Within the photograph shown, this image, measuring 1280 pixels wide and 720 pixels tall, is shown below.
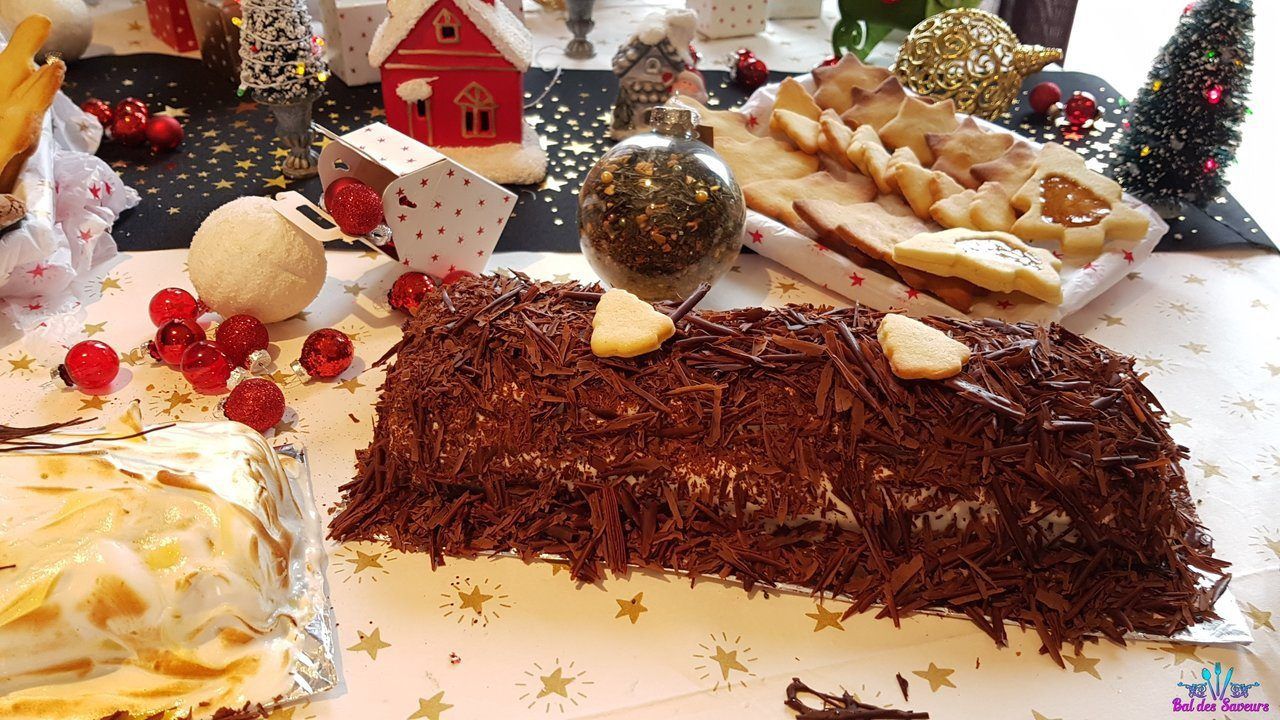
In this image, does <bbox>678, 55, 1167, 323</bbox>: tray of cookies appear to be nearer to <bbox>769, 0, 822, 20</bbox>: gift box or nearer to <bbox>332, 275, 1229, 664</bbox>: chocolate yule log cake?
<bbox>332, 275, 1229, 664</bbox>: chocolate yule log cake

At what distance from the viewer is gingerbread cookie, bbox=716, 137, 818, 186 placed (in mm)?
2895

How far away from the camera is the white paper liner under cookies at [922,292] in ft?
7.96

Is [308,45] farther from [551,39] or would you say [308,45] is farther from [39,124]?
[551,39]

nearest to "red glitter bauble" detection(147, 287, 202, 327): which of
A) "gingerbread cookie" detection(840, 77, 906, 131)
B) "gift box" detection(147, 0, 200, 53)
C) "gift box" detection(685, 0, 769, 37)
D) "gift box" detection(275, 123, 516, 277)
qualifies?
"gift box" detection(275, 123, 516, 277)

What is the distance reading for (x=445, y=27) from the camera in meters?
2.90

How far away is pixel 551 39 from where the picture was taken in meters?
4.12

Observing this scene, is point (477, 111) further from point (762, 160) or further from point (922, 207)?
point (922, 207)

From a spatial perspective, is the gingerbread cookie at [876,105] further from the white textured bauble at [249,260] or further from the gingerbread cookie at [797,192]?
the white textured bauble at [249,260]

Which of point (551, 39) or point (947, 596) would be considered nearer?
point (947, 596)

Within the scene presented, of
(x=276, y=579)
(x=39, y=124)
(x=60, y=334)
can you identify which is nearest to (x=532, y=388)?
(x=276, y=579)

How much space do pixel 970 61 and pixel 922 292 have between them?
1.25 m

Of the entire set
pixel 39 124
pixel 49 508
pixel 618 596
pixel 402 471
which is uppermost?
pixel 39 124

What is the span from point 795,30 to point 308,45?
2.28 meters

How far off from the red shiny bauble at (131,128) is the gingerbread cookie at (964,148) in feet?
8.26
